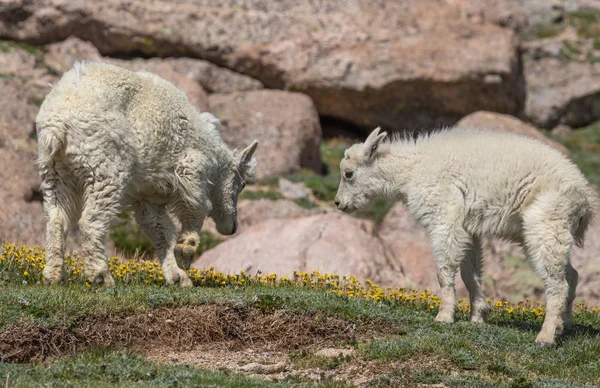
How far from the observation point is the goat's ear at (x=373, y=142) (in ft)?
42.5

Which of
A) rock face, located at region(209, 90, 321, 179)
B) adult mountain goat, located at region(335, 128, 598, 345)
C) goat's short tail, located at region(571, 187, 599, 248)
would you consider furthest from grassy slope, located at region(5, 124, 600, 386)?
rock face, located at region(209, 90, 321, 179)

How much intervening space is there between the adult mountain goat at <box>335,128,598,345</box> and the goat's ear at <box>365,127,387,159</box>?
37 centimetres

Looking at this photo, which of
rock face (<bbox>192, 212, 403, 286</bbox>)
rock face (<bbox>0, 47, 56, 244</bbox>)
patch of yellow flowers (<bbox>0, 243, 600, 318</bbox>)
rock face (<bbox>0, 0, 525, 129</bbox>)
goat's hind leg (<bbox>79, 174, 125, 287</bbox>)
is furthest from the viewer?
rock face (<bbox>0, 0, 525, 129</bbox>)

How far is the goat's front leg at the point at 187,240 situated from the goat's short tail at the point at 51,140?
2.38 meters

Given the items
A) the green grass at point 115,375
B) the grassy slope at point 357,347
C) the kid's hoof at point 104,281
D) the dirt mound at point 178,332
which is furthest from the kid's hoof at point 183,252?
the green grass at point 115,375

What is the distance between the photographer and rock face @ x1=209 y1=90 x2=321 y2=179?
78.7ft

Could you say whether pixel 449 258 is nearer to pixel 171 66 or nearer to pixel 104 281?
pixel 104 281

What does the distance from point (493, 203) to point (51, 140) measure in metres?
5.38

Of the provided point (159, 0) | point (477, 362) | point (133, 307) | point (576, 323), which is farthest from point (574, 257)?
point (159, 0)

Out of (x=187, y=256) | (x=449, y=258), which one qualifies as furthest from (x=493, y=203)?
(x=187, y=256)

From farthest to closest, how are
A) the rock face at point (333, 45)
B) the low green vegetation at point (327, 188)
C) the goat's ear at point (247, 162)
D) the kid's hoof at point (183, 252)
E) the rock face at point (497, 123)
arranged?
1. the rock face at point (333, 45)
2. the rock face at point (497, 123)
3. the low green vegetation at point (327, 188)
4. the goat's ear at point (247, 162)
5. the kid's hoof at point (183, 252)

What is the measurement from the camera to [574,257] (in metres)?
18.6

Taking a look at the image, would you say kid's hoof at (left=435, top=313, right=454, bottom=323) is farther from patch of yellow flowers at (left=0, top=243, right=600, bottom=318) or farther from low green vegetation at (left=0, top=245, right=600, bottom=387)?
patch of yellow flowers at (left=0, top=243, right=600, bottom=318)

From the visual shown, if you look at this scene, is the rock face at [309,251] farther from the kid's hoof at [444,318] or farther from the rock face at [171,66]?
the rock face at [171,66]
